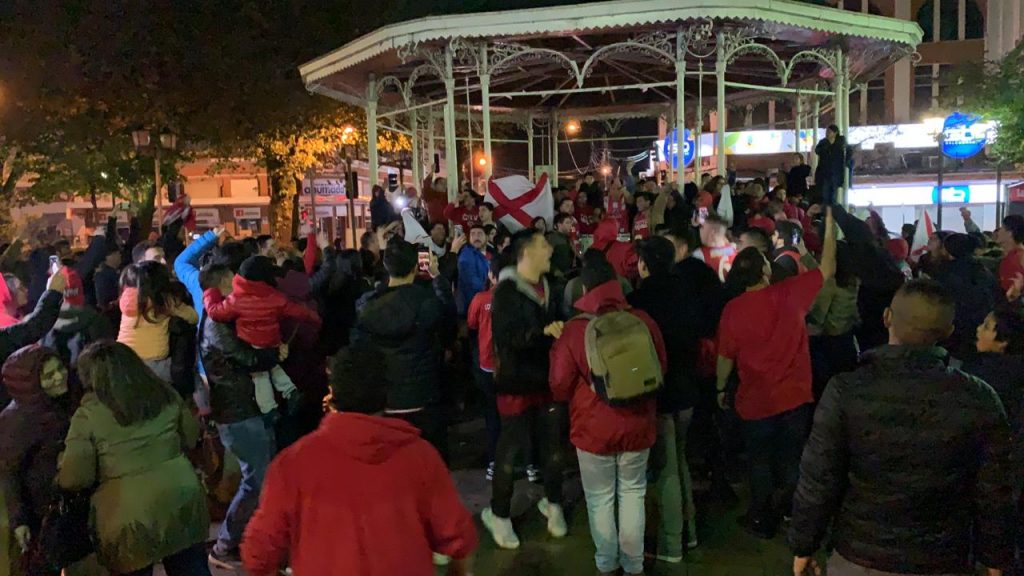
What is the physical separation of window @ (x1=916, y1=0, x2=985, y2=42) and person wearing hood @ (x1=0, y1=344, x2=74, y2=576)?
47468mm

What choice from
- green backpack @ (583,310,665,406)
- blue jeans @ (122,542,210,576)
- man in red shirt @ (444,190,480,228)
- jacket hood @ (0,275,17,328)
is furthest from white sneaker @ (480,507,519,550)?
man in red shirt @ (444,190,480,228)

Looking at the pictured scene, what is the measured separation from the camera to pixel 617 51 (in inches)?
466

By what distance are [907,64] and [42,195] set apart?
40683 mm

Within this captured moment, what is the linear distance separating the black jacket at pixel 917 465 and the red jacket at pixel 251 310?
133 inches

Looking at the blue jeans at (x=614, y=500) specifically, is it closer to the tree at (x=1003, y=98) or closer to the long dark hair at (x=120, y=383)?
the long dark hair at (x=120, y=383)

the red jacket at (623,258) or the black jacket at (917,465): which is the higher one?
the red jacket at (623,258)

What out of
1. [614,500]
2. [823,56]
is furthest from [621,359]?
[823,56]

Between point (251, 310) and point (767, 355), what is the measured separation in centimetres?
323

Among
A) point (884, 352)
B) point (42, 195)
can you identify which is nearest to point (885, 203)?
point (42, 195)

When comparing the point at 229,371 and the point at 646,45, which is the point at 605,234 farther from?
the point at 229,371

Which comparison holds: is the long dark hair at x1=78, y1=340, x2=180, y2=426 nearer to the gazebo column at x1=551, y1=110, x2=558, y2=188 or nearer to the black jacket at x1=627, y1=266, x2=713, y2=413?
the black jacket at x1=627, y1=266, x2=713, y2=413

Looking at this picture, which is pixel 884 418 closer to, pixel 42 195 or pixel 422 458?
pixel 422 458

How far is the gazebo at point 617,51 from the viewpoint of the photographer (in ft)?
32.6

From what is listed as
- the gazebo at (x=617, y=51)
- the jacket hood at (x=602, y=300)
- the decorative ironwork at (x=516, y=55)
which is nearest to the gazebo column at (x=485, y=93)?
the gazebo at (x=617, y=51)
